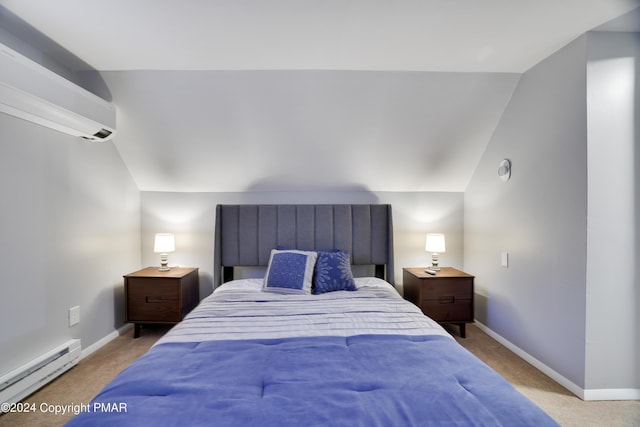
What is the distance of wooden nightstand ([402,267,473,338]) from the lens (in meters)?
2.72

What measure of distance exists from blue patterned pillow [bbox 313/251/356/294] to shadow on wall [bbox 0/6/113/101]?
2295mm

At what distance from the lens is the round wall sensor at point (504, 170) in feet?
8.38

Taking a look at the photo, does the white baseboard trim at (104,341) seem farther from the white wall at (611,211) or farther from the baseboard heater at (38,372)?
the white wall at (611,211)

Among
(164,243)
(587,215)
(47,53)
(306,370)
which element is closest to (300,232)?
(164,243)

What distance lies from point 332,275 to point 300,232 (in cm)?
68

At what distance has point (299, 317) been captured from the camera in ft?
6.11

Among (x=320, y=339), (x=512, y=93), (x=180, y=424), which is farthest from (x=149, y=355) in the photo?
(x=512, y=93)

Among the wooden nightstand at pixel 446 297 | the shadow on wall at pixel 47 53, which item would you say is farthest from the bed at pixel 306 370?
the shadow on wall at pixel 47 53

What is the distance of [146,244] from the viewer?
125 inches

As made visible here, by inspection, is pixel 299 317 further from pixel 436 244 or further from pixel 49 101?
pixel 49 101

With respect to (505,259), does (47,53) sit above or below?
above

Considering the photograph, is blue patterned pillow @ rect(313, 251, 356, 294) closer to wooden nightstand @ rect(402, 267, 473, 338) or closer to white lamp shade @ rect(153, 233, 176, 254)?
wooden nightstand @ rect(402, 267, 473, 338)

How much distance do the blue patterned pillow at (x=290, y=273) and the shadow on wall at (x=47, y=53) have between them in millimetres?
1989

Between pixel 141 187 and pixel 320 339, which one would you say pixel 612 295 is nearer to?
pixel 320 339
